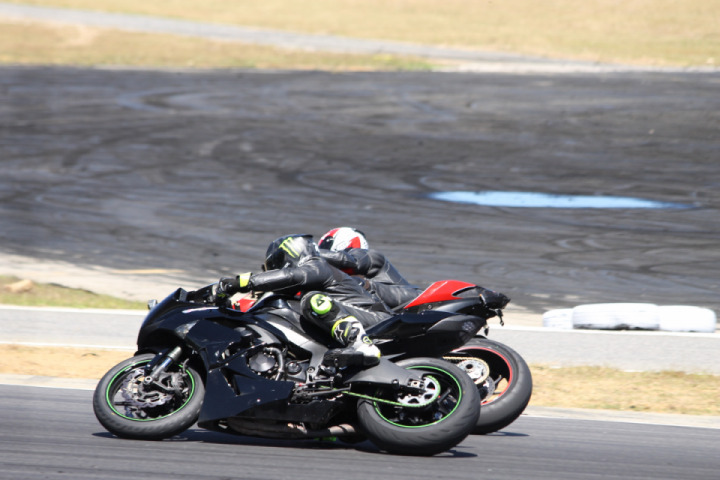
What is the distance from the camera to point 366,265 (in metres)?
7.62

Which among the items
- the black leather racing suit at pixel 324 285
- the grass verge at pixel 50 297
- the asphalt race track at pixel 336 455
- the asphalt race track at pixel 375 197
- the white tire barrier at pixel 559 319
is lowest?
the asphalt race track at pixel 336 455

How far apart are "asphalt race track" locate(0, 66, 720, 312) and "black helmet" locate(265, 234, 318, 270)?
6.62 m

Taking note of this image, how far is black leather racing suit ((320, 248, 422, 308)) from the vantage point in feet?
24.3

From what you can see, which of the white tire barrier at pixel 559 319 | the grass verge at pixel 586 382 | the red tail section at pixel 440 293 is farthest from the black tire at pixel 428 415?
the white tire barrier at pixel 559 319

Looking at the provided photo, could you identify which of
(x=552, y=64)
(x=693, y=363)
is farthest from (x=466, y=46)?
(x=693, y=363)

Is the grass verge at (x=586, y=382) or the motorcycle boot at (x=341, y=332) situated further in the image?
the grass verge at (x=586, y=382)

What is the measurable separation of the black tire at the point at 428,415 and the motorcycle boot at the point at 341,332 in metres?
0.24

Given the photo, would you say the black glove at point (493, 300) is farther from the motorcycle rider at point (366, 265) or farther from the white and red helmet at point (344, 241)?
the white and red helmet at point (344, 241)

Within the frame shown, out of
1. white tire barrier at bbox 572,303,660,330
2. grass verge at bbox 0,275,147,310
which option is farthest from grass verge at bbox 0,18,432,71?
white tire barrier at bbox 572,303,660,330

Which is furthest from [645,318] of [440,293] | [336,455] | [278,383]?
[278,383]

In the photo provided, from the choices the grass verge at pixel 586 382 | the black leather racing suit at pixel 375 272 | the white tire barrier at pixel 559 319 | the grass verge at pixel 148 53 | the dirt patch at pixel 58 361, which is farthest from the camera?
the grass verge at pixel 148 53

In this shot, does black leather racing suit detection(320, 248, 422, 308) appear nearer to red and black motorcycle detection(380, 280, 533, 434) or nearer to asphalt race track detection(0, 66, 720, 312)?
red and black motorcycle detection(380, 280, 533, 434)

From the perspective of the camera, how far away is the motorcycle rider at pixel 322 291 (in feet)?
21.8

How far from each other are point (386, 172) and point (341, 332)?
51.8ft
